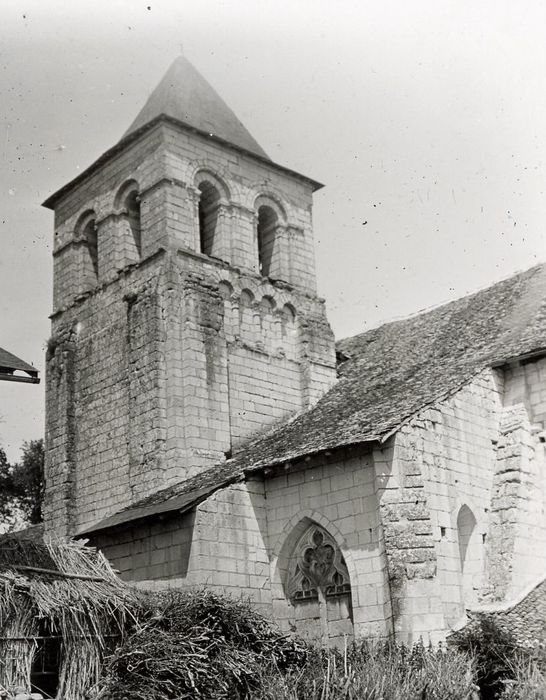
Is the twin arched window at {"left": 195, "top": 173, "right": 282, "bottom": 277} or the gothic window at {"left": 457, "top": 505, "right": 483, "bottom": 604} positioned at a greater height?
the twin arched window at {"left": 195, "top": 173, "right": 282, "bottom": 277}

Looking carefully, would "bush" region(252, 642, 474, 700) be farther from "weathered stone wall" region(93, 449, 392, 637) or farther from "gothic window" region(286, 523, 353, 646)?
"gothic window" region(286, 523, 353, 646)

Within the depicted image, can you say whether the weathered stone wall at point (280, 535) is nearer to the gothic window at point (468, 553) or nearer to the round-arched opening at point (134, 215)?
the gothic window at point (468, 553)

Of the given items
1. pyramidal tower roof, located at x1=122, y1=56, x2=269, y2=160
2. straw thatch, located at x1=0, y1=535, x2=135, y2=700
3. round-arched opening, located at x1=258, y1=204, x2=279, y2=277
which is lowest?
straw thatch, located at x1=0, y1=535, x2=135, y2=700

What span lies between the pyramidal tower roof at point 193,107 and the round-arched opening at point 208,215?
1.24 m

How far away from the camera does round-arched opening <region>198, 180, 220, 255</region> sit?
20.6 metres

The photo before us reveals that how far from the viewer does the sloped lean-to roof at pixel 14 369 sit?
11.5 meters

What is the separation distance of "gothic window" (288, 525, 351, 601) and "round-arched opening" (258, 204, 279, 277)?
8.12 m

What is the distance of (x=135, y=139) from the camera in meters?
20.4

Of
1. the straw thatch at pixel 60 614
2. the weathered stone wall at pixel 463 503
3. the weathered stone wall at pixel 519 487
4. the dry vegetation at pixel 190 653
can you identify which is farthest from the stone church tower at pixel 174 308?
the dry vegetation at pixel 190 653

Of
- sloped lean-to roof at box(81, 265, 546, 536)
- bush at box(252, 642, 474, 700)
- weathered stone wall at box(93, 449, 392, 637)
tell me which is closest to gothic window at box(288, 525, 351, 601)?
weathered stone wall at box(93, 449, 392, 637)

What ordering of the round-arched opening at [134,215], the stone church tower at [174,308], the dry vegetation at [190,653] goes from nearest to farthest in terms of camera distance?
the dry vegetation at [190,653] → the stone church tower at [174,308] → the round-arched opening at [134,215]

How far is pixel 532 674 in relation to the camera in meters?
10.8

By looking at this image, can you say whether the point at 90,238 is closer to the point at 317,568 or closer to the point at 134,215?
the point at 134,215

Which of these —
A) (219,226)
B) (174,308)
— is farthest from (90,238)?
(174,308)
